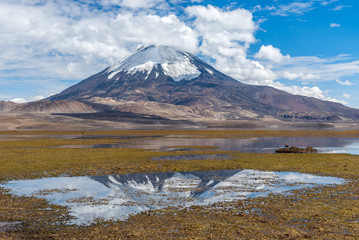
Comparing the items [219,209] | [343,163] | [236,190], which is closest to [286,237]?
[219,209]

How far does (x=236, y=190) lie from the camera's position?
23844 millimetres

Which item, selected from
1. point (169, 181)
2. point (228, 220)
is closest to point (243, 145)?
point (169, 181)

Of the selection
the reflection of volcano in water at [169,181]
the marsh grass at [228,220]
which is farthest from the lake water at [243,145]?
the marsh grass at [228,220]

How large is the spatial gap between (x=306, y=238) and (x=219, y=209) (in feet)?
18.2

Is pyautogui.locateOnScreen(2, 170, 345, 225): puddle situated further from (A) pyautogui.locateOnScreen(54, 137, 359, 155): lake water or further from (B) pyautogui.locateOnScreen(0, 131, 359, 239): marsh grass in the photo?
(A) pyautogui.locateOnScreen(54, 137, 359, 155): lake water

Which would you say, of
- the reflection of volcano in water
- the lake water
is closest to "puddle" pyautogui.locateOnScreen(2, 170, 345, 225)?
the reflection of volcano in water

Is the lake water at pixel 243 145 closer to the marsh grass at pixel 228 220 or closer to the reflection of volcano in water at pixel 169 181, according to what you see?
the reflection of volcano in water at pixel 169 181

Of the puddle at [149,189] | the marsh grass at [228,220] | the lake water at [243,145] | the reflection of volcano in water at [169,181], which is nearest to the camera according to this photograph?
the marsh grass at [228,220]

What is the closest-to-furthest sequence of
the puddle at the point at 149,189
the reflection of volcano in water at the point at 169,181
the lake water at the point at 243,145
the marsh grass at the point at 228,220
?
the marsh grass at the point at 228,220 → the puddle at the point at 149,189 → the reflection of volcano in water at the point at 169,181 → the lake water at the point at 243,145

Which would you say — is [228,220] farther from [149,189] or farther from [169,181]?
[169,181]

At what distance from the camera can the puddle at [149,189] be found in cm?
1945

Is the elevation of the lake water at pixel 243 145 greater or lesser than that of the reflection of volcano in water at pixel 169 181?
greater

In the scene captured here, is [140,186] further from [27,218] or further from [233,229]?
[233,229]

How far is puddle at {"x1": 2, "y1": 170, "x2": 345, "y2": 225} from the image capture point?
19.5 m
